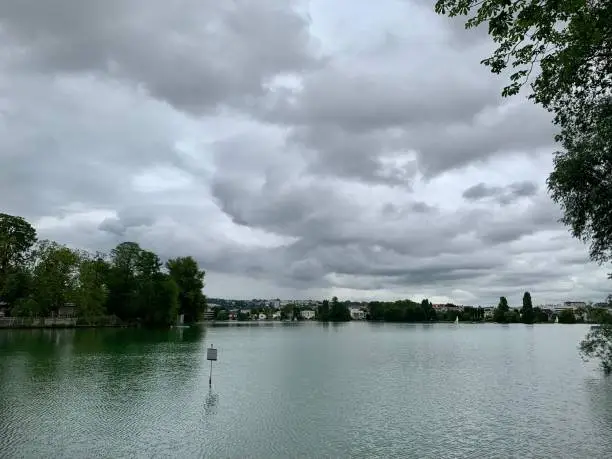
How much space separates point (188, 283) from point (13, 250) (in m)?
41.9

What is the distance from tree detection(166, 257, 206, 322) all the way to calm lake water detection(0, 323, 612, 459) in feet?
271

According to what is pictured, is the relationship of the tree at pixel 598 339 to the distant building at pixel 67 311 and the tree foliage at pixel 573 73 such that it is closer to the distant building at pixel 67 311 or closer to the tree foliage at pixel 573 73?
the tree foliage at pixel 573 73

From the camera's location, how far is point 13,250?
294ft

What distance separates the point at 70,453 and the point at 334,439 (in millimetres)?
8401

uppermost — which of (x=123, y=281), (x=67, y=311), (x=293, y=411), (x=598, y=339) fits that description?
(x=123, y=281)

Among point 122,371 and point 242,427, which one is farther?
point 122,371

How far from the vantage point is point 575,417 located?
22.2 metres

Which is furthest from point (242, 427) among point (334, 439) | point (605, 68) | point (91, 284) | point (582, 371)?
point (91, 284)

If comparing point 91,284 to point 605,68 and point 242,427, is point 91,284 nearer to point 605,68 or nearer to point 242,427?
point 242,427

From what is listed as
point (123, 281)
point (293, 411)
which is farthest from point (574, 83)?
point (123, 281)

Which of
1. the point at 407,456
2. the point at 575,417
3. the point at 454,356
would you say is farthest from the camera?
the point at 454,356

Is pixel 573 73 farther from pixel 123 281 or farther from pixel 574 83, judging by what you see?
pixel 123 281

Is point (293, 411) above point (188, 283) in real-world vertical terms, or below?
below

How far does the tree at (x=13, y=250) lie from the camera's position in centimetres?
8556
